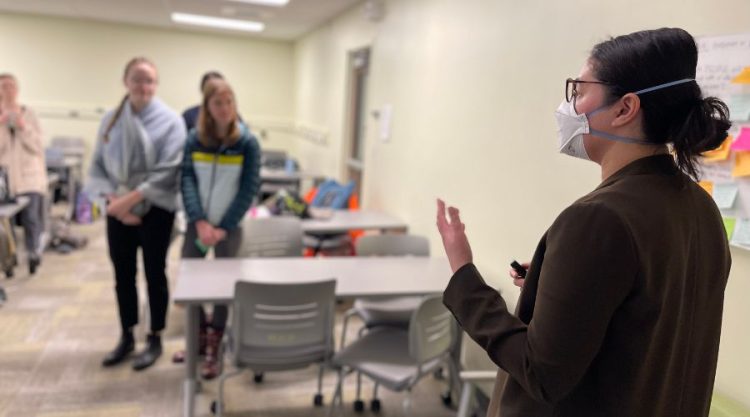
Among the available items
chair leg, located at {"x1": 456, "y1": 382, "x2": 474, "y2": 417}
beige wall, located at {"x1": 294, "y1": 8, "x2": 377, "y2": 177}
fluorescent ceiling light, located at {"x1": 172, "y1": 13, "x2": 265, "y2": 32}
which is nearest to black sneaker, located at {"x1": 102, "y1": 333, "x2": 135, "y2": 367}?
chair leg, located at {"x1": 456, "y1": 382, "x2": 474, "y2": 417}

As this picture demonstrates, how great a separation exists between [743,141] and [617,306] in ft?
3.76

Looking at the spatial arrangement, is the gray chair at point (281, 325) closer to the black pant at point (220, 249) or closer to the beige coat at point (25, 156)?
the black pant at point (220, 249)

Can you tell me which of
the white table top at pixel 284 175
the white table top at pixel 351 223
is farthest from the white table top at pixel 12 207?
the white table top at pixel 284 175

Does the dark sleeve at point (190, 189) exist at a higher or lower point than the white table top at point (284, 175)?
higher

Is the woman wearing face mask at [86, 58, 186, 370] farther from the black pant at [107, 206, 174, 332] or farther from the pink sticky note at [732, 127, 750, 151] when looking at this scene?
the pink sticky note at [732, 127, 750, 151]

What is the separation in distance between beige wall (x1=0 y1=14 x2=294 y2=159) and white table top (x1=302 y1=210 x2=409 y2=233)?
4.80m

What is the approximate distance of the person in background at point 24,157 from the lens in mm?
4227

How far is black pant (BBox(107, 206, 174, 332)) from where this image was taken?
9.66 feet

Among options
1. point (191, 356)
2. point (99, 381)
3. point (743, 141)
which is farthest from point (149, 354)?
point (743, 141)

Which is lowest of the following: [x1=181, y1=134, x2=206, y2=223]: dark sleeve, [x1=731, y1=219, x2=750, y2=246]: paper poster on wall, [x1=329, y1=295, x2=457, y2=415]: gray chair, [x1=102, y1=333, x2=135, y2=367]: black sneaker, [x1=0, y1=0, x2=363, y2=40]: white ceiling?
[x1=102, y1=333, x2=135, y2=367]: black sneaker

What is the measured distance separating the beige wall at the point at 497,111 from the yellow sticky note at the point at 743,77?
4.9 inches

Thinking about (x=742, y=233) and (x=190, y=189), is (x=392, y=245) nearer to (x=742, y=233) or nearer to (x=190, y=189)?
(x=190, y=189)

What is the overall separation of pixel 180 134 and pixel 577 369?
8.45ft

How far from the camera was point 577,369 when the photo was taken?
2.79 feet
